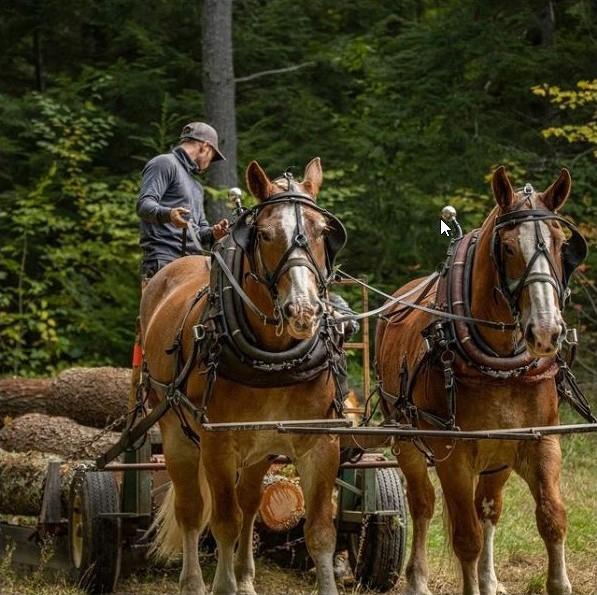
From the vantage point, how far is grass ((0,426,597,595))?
282 inches

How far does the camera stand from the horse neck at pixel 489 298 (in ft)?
18.9

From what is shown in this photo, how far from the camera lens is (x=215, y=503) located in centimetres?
591

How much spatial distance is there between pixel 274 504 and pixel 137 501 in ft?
2.67

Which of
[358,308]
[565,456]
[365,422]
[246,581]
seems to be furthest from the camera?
[358,308]

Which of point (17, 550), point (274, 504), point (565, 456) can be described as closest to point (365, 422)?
point (274, 504)

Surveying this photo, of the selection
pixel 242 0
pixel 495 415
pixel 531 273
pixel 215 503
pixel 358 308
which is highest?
pixel 242 0

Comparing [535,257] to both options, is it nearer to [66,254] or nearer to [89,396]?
[89,396]

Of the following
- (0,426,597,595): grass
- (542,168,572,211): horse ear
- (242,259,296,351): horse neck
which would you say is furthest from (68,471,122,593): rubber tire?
(542,168,572,211): horse ear

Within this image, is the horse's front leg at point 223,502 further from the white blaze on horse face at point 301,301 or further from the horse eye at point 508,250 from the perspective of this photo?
the horse eye at point 508,250

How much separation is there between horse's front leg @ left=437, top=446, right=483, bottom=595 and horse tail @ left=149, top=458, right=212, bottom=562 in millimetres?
1417

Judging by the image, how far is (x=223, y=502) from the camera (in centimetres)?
589

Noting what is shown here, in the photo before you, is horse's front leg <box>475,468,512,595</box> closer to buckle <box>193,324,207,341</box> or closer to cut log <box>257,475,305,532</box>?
cut log <box>257,475,305,532</box>

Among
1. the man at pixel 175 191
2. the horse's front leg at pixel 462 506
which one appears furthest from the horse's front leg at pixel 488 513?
the man at pixel 175 191

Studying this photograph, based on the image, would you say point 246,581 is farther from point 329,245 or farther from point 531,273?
point 531,273
